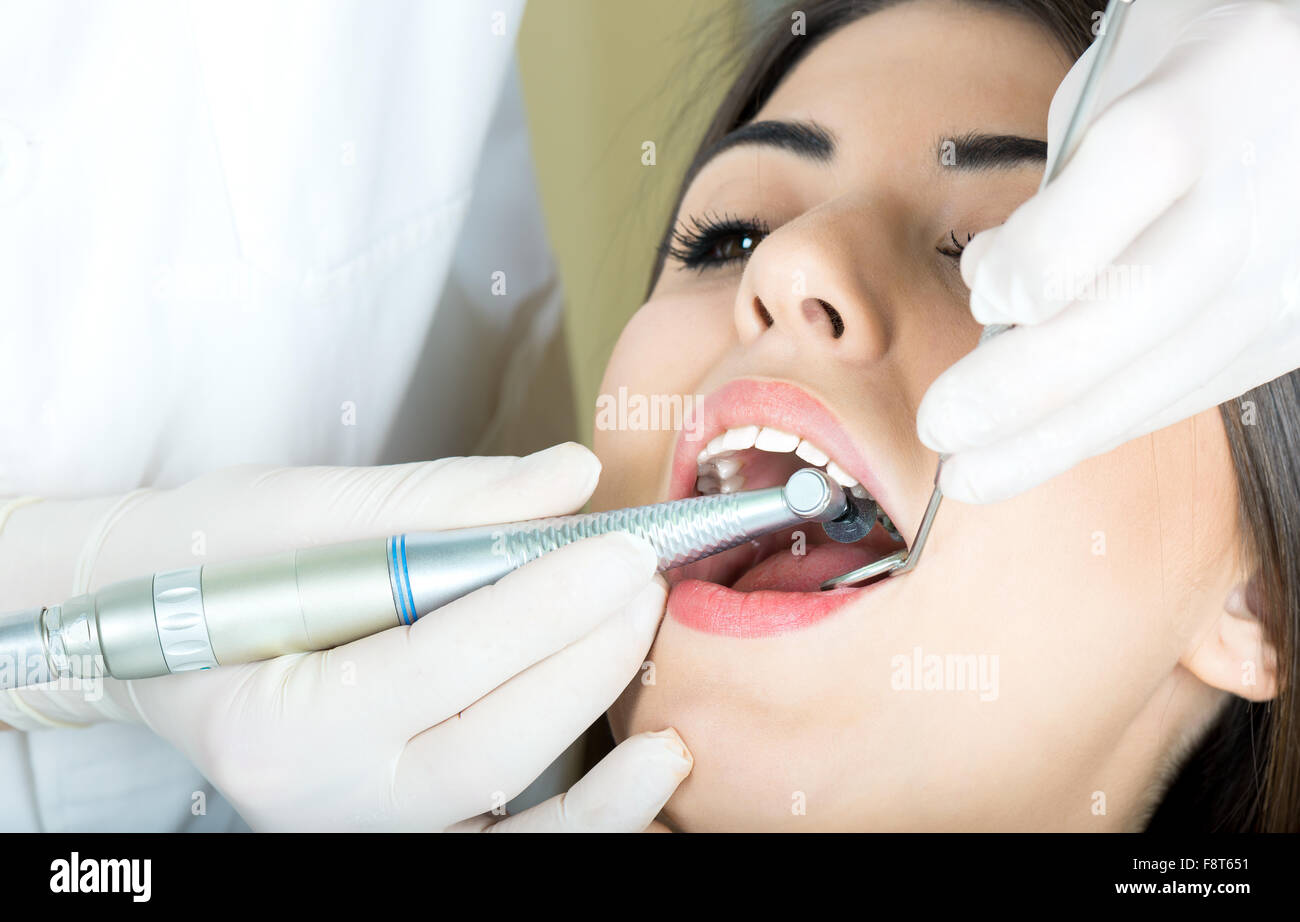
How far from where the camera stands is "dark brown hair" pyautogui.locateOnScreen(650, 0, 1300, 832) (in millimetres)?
808

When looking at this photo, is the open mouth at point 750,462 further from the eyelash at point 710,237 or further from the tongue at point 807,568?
the eyelash at point 710,237

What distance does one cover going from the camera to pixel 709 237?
1.02 m

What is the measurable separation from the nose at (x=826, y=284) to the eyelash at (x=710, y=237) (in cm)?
16

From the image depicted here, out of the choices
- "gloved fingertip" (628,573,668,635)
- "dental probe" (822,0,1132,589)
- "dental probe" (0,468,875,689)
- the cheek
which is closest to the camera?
"dental probe" (822,0,1132,589)

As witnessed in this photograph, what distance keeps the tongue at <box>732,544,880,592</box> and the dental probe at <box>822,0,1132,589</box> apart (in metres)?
0.11

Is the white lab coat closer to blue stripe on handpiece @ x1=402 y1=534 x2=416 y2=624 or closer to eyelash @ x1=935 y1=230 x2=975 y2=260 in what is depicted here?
blue stripe on handpiece @ x1=402 y1=534 x2=416 y2=624

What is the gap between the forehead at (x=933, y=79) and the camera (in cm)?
85

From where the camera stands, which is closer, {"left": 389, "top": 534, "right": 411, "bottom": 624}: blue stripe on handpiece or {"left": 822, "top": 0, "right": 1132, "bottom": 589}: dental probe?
{"left": 822, "top": 0, "right": 1132, "bottom": 589}: dental probe

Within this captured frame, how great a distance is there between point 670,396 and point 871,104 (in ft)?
0.94

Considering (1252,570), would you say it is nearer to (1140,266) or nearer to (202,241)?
(1140,266)

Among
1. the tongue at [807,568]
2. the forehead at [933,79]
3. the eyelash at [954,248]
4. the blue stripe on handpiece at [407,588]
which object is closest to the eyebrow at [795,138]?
the forehead at [933,79]

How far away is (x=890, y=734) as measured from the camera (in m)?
0.78

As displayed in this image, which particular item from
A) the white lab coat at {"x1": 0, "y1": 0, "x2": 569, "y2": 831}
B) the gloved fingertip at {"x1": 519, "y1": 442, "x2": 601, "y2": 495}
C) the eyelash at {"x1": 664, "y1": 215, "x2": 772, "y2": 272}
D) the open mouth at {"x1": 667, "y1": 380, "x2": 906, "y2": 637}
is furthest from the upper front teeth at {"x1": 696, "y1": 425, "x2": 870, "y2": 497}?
the white lab coat at {"x1": 0, "y1": 0, "x2": 569, "y2": 831}

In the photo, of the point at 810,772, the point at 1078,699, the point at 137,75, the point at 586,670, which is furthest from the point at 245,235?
the point at 1078,699
